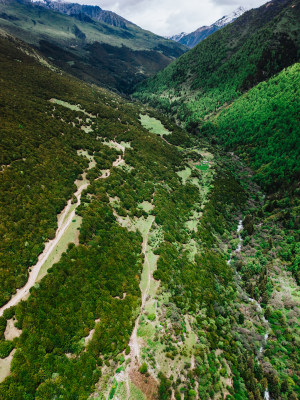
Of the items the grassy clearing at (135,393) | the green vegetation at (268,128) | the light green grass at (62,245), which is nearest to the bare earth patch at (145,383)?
the grassy clearing at (135,393)

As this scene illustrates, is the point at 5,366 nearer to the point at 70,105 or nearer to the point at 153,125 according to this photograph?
the point at 70,105

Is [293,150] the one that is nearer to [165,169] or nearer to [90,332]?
[165,169]

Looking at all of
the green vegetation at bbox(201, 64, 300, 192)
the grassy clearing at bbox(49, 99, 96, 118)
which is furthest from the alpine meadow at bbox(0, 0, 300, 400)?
the green vegetation at bbox(201, 64, 300, 192)

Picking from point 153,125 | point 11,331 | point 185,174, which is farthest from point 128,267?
point 153,125

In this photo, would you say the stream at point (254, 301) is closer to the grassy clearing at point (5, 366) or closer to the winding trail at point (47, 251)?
the grassy clearing at point (5, 366)

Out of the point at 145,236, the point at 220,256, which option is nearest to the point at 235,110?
the point at 220,256

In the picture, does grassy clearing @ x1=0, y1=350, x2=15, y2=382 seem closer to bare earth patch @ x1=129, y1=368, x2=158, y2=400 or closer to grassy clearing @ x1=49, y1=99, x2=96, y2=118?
bare earth patch @ x1=129, y1=368, x2=158, y2=400

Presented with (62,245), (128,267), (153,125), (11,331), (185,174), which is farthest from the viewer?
(153,125)

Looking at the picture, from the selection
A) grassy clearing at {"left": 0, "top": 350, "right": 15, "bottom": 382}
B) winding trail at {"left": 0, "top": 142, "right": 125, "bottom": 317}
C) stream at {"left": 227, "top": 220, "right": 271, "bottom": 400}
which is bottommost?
stream at {"left": 227, "top": 220, "right": 271, "bottom": 400}
